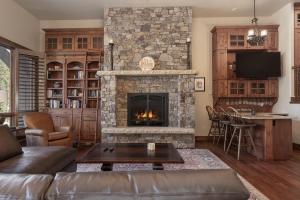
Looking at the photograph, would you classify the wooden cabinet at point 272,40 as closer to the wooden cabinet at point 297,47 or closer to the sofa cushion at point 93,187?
the wooden cabinet at point 297,47

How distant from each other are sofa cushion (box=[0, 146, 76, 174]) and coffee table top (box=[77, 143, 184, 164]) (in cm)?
22

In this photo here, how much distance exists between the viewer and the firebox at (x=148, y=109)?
6.57m

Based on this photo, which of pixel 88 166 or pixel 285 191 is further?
pixel 88 166

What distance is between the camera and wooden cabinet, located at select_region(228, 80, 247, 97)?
6906 mm

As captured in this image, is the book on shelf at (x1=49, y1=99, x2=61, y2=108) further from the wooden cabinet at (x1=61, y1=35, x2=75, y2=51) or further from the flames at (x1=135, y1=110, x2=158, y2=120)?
the flames at (x1=135, y1=110, x2=158, y2=120)

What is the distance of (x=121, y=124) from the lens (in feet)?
21.6

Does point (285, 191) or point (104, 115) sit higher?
point (104, 115)

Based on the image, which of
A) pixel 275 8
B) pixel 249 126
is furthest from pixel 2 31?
pixel 275 8

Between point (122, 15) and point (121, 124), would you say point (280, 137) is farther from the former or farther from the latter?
point (122, 15)

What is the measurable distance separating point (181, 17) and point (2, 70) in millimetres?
4323

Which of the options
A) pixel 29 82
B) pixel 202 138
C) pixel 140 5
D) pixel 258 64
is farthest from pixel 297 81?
pixel 29 82

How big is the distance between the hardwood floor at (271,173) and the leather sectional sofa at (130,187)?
2310 mm

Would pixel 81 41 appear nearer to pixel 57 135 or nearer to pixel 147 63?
pixel 147 63

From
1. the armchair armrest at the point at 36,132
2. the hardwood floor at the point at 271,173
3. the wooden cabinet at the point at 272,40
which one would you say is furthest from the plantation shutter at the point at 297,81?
the armchair armrest at the point at 36,132
